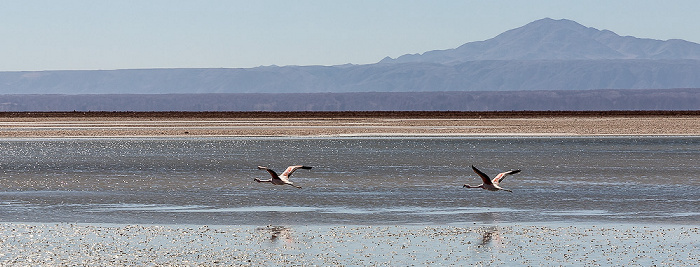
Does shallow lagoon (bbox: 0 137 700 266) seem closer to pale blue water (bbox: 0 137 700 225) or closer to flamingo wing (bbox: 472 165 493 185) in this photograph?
pale blue water (bbox: 0 137 700 225)

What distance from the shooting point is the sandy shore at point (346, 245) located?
1514cm

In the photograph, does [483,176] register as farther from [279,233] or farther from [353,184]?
[353,184]

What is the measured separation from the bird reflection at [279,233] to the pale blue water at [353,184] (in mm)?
675

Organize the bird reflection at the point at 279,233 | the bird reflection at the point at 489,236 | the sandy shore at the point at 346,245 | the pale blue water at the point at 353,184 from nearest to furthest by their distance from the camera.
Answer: the sandy shore at the point at 346,245 < the bird reflection at the point at 489,236 < the bird reflection at the point at 279,233 < the pale blue water at the point at 353,184

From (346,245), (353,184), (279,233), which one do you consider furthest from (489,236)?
(353,184)

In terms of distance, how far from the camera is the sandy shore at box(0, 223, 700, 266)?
15.1 metres

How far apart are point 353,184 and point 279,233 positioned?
9323 millimetres

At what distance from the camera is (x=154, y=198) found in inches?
941

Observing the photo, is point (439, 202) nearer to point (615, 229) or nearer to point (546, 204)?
point (546, 204)

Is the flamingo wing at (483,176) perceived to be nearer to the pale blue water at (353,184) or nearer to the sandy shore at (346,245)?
the pale blue water at (353,184)

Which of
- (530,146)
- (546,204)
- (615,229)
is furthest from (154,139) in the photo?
(615,229)

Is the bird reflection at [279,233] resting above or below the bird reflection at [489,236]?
below

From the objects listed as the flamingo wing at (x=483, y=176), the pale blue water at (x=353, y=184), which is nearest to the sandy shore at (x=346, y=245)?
the flamingo wing at (x=483, y=176)

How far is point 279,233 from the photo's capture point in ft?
58.9
